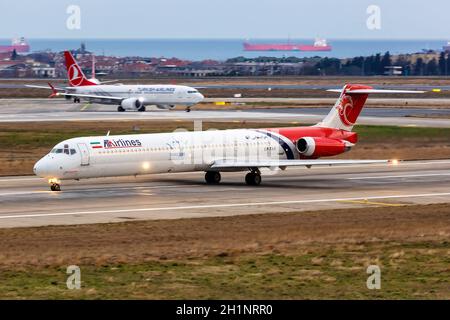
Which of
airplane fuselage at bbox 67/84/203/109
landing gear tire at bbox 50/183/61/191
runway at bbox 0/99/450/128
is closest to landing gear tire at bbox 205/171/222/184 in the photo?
landing gear tire at bbox 50/183/61/191

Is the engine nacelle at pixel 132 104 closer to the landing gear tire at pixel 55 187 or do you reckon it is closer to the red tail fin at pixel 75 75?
the red tail fin at pixel 75 75

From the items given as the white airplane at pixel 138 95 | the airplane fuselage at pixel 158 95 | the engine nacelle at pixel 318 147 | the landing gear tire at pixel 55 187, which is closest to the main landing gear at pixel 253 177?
the engine nacelle at pixel 318 147

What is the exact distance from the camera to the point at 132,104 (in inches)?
4673

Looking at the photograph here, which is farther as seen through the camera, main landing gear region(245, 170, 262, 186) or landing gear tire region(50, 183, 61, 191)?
main landing gear region(245, 170, 262, 186)

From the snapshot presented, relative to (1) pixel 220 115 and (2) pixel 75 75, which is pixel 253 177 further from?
(2) pixel 75 75

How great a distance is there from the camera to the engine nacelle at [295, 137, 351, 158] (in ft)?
193

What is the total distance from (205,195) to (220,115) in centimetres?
5828

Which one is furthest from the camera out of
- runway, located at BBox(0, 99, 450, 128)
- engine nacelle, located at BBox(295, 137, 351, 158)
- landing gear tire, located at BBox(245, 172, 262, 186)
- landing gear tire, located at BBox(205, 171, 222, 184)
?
runway, located at BBox(0, 99, 450, 128)

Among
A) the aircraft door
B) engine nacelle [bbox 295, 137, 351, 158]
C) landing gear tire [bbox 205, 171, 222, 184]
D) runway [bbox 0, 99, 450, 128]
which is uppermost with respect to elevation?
the aircraft door

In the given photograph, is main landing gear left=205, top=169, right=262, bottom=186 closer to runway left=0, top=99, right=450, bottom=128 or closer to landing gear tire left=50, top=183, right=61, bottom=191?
landing gear tire left=50, top=183, right=61, bottom=191

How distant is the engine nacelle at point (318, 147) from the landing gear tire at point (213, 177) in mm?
4923

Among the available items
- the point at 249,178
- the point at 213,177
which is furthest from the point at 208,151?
the point at 249,178

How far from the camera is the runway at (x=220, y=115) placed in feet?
329
